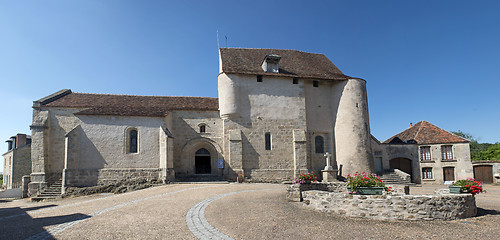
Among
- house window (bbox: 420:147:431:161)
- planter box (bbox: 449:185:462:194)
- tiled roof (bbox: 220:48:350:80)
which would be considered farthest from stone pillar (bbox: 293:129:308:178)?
planter box (bbox: 449:185:462:194)

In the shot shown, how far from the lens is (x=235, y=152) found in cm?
1962

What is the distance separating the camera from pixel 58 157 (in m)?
19.3

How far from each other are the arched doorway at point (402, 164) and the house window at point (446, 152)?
2.56 m

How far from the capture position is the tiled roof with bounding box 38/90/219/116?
18.7m

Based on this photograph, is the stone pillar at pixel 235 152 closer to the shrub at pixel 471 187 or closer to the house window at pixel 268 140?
the house window at pixel 268 140

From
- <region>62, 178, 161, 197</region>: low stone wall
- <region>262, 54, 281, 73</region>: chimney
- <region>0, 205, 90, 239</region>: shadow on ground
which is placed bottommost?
<region>62, 178, 161, 197</region>: low stone wall

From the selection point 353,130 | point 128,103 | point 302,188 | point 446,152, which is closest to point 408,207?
point 302,188

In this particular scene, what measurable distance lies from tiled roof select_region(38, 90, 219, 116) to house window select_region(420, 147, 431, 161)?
17333 millimetres

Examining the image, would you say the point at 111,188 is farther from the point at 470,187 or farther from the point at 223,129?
the point at 470,187

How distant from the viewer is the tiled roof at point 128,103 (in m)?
18.7

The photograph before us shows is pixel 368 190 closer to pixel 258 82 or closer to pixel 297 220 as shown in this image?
pixel 297 220

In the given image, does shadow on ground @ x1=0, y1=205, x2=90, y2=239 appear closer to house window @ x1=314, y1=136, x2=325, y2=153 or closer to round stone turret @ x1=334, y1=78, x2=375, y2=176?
house window @ x1=314, y1=136, x2=325, y2=153

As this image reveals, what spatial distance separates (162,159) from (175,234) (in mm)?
12481

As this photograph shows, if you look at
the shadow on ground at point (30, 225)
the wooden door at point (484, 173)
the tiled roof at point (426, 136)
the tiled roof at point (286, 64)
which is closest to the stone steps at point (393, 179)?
the tiled roof at point (426, 136)
